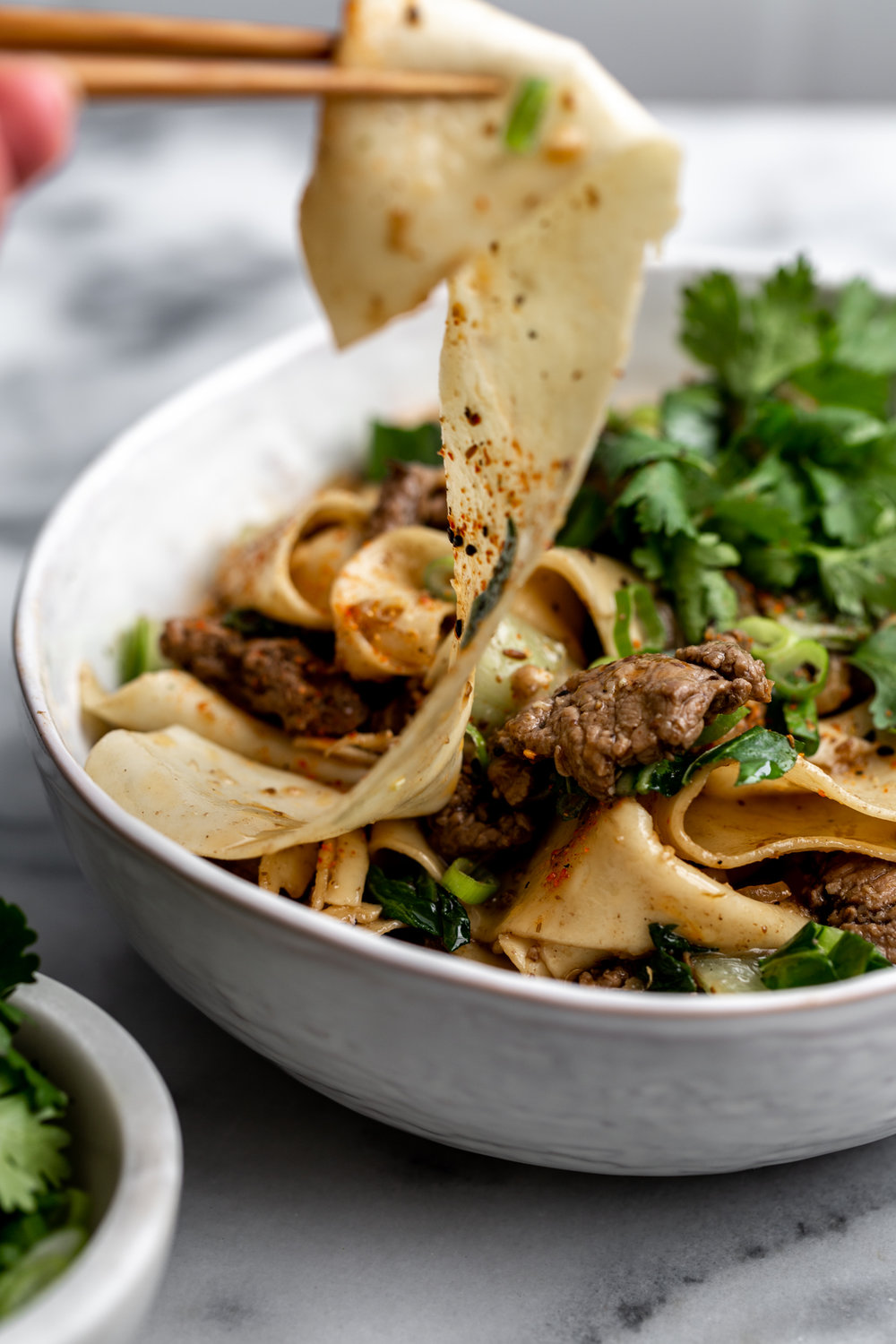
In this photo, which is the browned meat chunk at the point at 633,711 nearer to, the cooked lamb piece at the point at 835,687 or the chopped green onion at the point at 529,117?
the cooked lamb piece at the point at 835,687

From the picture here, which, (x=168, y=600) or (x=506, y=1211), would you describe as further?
(x=168, y=600)

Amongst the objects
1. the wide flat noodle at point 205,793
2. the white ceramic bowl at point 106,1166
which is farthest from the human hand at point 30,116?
the white ceramic bowl at point 106,1166

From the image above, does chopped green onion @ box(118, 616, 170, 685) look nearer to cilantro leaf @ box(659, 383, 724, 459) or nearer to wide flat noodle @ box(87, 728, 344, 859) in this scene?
wide flat noodle @ box(87, 728, 344, 859)

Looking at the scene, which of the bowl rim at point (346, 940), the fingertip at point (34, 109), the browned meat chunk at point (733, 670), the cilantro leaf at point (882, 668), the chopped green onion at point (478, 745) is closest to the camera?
the fingertip at point (34, 109)

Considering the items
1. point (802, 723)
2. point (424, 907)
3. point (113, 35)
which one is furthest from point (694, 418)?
point (113, 35)

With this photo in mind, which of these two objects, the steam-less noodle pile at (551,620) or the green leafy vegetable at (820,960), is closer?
the steam-less noodle pile at (551,620)

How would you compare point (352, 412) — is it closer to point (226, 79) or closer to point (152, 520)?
point (152, 520)

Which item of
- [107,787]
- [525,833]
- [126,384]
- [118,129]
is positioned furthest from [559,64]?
[118,129]

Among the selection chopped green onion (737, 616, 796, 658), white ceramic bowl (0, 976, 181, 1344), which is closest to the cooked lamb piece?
chopped green onion (737, 616, 796, 658)
